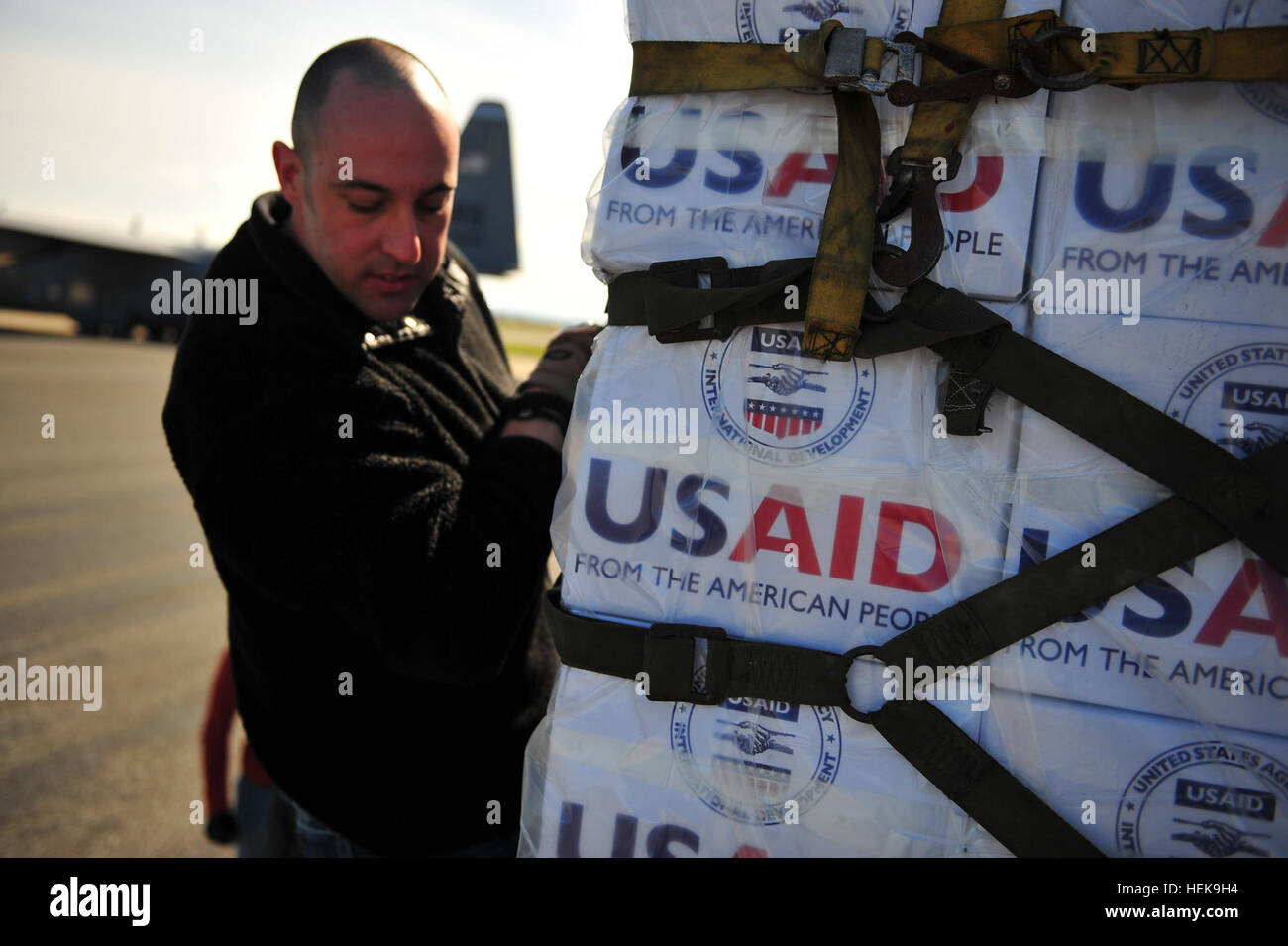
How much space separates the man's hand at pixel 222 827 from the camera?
3480 mm

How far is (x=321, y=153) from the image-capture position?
196cm

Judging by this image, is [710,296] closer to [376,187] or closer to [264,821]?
[376,187]

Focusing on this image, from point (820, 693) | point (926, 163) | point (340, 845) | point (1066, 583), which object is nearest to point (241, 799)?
point (340, 845)

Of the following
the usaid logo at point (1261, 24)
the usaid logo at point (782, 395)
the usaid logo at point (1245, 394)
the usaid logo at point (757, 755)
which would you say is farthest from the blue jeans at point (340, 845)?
the usaid logo at point (1261, 24)

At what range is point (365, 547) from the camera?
164cm

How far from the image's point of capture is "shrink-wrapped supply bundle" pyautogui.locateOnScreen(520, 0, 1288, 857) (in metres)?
1.28

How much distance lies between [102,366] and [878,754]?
20019 mm

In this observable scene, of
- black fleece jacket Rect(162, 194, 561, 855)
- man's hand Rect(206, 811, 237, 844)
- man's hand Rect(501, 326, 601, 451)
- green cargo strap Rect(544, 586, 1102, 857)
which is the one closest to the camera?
green cargo strap Rect(544, 586, 1102, 857)

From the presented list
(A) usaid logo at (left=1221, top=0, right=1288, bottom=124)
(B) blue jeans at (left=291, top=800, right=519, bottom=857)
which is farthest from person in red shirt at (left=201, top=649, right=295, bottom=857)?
(A) usaid logo at (left=1221, top=0, right=1288, bottom=124)

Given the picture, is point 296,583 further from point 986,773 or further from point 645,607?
point 986,773

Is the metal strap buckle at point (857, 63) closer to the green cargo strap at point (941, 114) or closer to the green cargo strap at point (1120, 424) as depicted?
the green cargo strap at point (941, 114)

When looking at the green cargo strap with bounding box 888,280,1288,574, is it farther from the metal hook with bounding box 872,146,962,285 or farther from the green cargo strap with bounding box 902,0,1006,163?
the green cargo strap with bounding box 902,0,1006,163

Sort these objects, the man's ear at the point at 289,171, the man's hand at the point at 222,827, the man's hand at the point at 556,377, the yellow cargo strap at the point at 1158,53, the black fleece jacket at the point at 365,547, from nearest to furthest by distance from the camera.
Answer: the yellow cargo strap at the point at 1158,53 < the black fleece jacket at the point at 365,547 < the man's hand at the point at 556,377 < the man's ear at the point at 289,171 < the man's hand at the point at 222,827

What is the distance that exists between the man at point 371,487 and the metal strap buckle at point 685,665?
43cm
